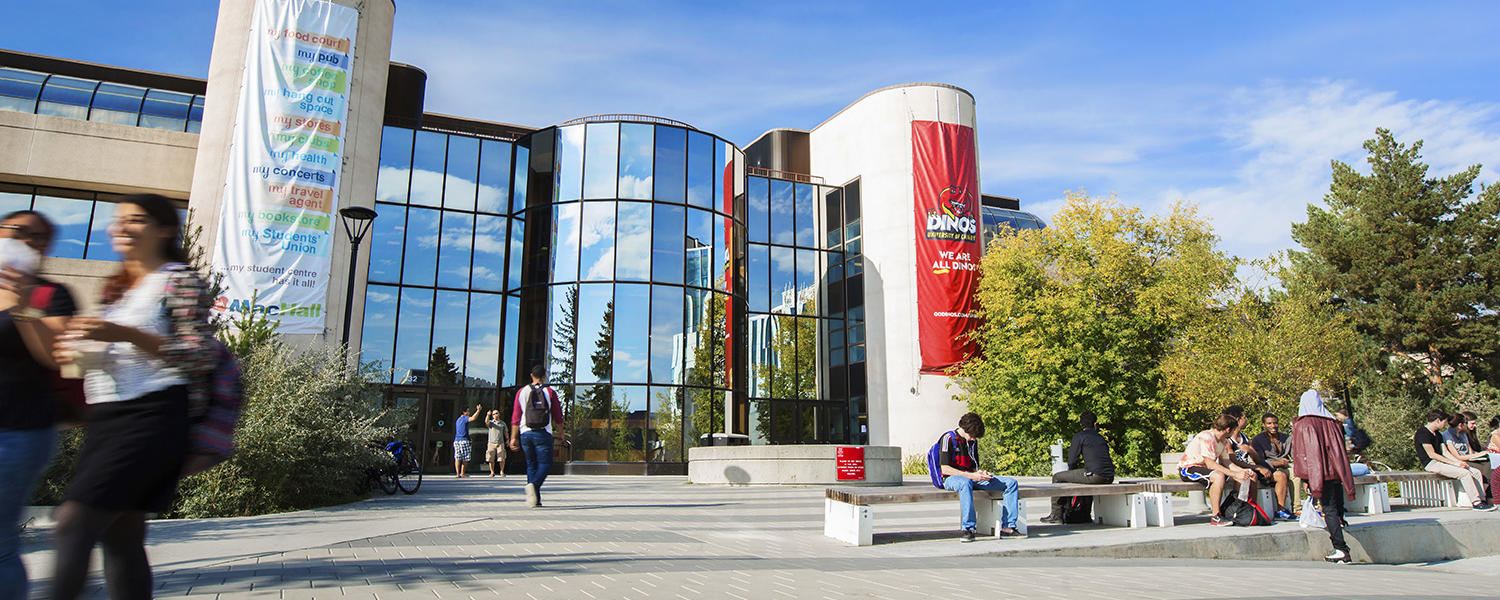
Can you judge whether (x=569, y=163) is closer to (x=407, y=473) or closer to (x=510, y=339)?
(x=510, y=339)

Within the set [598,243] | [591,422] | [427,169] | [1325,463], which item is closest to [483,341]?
[598,243]

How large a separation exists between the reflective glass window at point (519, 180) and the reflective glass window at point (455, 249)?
151cm

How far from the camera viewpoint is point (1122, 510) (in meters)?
8.91

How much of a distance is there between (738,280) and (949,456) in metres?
19.5

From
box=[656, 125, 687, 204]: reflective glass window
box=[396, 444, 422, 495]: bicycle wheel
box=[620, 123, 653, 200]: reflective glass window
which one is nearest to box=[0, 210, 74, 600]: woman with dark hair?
box=[396, 444, 422, 495]: bicycle wheel

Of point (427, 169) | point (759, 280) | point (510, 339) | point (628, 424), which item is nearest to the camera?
point (628, 424)

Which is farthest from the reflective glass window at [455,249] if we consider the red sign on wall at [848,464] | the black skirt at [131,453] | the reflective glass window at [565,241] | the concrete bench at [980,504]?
the black skirt at [131,453]

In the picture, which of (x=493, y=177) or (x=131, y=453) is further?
(x=493, y=177)

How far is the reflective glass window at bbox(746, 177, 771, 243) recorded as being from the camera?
3322 cm

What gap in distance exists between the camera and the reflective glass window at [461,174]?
88.9 ft

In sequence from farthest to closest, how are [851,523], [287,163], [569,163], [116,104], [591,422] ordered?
[569,163]
[116,104]
[591,422]
[287,163]
[851,523]

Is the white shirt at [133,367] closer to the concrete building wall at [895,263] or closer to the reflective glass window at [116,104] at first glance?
the reflective glass window at [116,104]

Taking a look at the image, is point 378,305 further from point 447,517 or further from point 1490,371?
point 1490,371

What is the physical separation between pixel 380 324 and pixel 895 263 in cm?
1856
